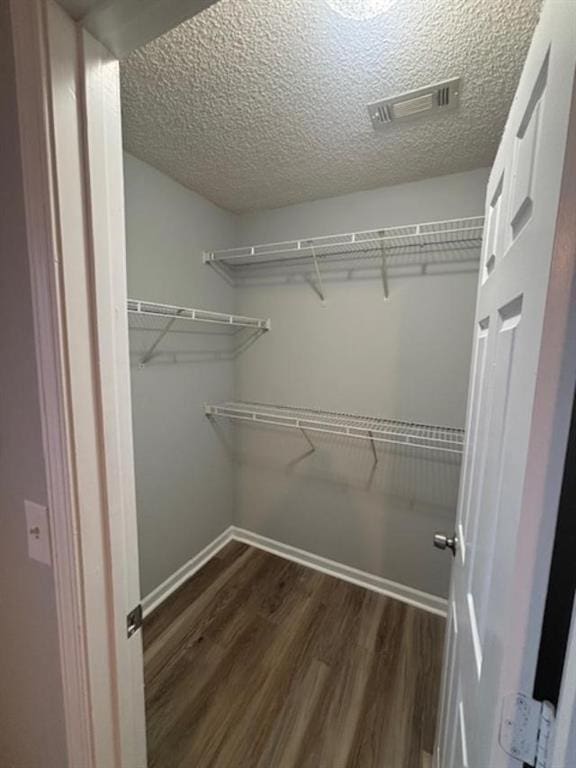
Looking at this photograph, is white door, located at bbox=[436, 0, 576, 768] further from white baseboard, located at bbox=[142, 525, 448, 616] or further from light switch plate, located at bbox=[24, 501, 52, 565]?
white baseboard, located at bbox=[142, 525, 448, 616]

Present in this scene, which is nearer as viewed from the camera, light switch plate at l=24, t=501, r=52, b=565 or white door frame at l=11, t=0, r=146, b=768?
white door frame at l=11, t=0, r=146, b=768

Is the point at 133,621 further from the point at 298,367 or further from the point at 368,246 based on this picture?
the point at 368,246

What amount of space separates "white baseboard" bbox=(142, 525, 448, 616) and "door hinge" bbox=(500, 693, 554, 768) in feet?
5.75

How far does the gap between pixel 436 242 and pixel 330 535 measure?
1.81 meters

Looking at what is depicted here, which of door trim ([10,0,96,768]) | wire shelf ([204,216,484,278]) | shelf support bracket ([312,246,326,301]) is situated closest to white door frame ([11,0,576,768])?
door trim ([10,0,96,768])

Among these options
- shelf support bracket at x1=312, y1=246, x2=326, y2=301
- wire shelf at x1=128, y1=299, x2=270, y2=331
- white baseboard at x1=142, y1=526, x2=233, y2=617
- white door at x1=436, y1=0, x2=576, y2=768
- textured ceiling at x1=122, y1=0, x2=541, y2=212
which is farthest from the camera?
shelf support bracket at x1=312, y1=246, x2=326, y2=301

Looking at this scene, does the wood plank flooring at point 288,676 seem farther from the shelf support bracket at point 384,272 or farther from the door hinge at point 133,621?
the shelf support bracket at point 384,272

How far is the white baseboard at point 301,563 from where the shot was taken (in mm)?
1895

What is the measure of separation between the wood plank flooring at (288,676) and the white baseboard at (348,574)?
0.17ft

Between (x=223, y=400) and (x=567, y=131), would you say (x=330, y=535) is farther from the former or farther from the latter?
(x=567, y=131)

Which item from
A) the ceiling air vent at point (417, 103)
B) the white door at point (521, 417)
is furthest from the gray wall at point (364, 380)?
the white door at point (521, 417)

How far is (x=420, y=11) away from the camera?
0.88 m

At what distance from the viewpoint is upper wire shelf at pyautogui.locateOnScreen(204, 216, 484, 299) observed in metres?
1.61

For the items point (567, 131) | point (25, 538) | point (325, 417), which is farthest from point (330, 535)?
point (567, 131)
